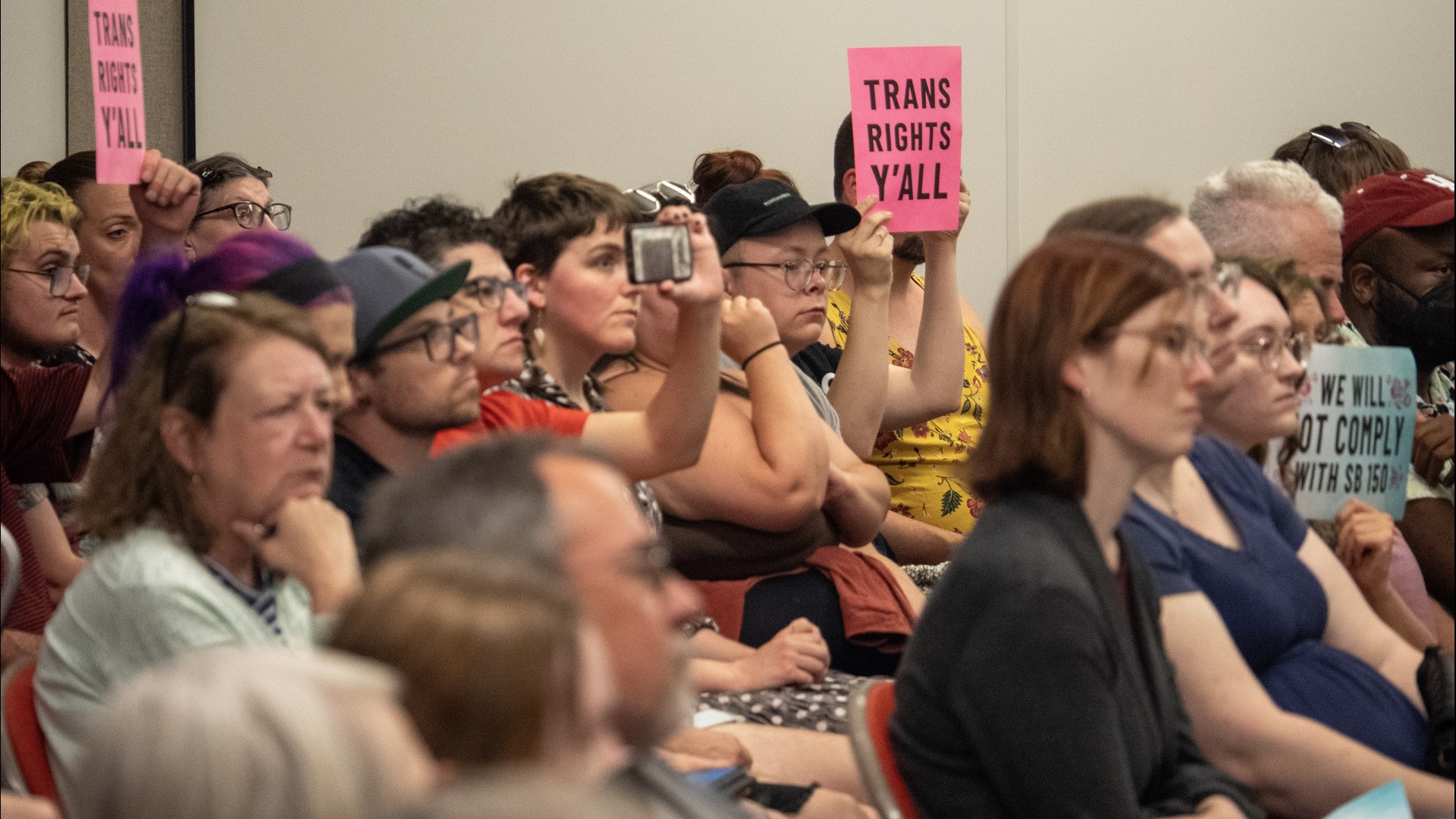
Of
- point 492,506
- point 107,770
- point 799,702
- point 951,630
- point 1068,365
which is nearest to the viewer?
point 107,770

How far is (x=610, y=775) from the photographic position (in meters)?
1.35

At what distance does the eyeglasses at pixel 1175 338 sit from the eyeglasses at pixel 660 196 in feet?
4.51

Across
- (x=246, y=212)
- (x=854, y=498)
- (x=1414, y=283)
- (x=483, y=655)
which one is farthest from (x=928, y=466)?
(x=483, y=655)

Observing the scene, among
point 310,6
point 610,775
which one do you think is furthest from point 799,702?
point 310,6

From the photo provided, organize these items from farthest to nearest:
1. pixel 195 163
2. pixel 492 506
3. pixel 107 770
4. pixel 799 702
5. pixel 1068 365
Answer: pixel 195 163
pixel 799 702
pixel 1068 365
pixel 492 506
pixel 107 770

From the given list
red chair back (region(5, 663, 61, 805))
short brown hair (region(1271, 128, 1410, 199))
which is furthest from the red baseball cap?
red chair back (region(5, 663, 61, 805))

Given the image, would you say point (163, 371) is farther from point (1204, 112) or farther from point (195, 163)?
point (1204, 112)

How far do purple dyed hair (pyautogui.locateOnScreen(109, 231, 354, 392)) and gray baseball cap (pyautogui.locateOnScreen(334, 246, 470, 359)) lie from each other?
0.06 meters

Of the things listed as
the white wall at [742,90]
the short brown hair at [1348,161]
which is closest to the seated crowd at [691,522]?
the short brown hair at [1348,161]

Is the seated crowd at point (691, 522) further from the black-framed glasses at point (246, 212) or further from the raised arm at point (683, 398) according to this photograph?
the black-framed glasses at point (246, 212)

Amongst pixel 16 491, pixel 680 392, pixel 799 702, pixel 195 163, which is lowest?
pixel 799 702

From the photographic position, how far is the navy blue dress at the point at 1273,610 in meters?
2.29

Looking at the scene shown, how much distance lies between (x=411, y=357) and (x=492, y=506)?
3.93ft

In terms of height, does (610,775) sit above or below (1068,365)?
below
